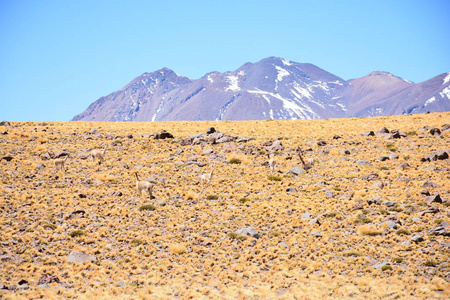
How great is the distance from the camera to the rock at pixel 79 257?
18.5 meters

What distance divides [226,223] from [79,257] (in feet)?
28.3

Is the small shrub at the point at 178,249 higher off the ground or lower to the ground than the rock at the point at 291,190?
lower

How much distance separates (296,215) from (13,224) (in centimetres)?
1680

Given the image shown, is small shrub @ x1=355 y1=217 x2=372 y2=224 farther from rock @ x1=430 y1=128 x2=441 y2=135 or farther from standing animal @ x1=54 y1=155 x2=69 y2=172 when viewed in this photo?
rock @ x1=430 y1=128 x2=441 y2=135

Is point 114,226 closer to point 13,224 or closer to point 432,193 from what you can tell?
point 13,224

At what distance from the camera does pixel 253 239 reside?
69.5 ft

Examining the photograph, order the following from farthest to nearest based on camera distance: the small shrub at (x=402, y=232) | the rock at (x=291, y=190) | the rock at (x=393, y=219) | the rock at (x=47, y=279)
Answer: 1. the rock at (x=291, y=190)
2. the rock at (x=393, y=219)
3. the small shrub at (x=402, y=232)
4. the rock at (x=47, y=279)

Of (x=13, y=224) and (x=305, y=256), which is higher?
(x=13, y=224)

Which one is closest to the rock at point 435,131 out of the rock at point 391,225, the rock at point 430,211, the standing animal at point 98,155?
the rock at point 430,211

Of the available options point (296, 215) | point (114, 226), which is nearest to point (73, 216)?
point (114, 226)

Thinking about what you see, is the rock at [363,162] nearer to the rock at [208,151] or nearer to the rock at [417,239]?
the rock at [417,239]

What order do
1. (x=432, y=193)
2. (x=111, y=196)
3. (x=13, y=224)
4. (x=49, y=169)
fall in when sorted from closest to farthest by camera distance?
(x=13, y=224)
(x=432, y=193)
(x=111, y=196)
(x=49, y=169)

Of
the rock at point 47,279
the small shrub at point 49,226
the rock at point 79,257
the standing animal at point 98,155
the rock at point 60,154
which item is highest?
the rock at point 60,154

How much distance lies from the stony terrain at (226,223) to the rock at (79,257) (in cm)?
7
